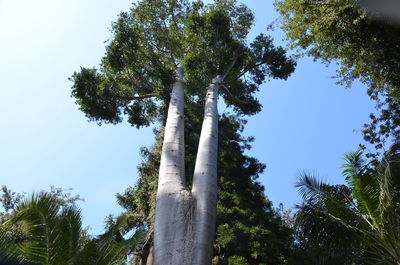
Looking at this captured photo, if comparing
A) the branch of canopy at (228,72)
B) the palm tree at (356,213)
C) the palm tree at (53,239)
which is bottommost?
the palm tree at (53,239)

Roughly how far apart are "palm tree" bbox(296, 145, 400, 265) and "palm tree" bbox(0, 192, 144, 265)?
360 centimetres

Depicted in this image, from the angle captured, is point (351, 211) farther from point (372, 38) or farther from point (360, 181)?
point (372, 38)

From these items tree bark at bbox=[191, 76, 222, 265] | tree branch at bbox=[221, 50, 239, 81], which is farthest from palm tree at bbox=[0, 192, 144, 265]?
tree branch at bbox=[221, 50, 239, 81]

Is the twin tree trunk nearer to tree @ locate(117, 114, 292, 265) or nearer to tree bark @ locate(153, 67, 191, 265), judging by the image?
tree bark @ locate(153, 67, 191, 265)

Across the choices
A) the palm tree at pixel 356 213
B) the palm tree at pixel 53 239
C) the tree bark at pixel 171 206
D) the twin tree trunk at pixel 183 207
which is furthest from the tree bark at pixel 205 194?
the palm tree at pixel 356 213

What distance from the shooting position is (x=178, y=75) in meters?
10.5

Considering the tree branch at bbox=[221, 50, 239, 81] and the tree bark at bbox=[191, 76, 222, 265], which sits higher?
the tree branch at bbox=[221, 50, 239, 81]

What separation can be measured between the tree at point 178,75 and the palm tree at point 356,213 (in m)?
2.19

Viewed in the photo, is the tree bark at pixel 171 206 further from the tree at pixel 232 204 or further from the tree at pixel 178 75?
the tree at pixel 232 204

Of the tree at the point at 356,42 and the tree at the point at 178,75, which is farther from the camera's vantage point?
the tree at the point at 356,42

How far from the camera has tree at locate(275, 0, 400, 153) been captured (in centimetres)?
937

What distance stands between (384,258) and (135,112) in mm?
7951

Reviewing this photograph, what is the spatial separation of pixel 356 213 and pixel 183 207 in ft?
11.2

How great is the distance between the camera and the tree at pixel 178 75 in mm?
6012
